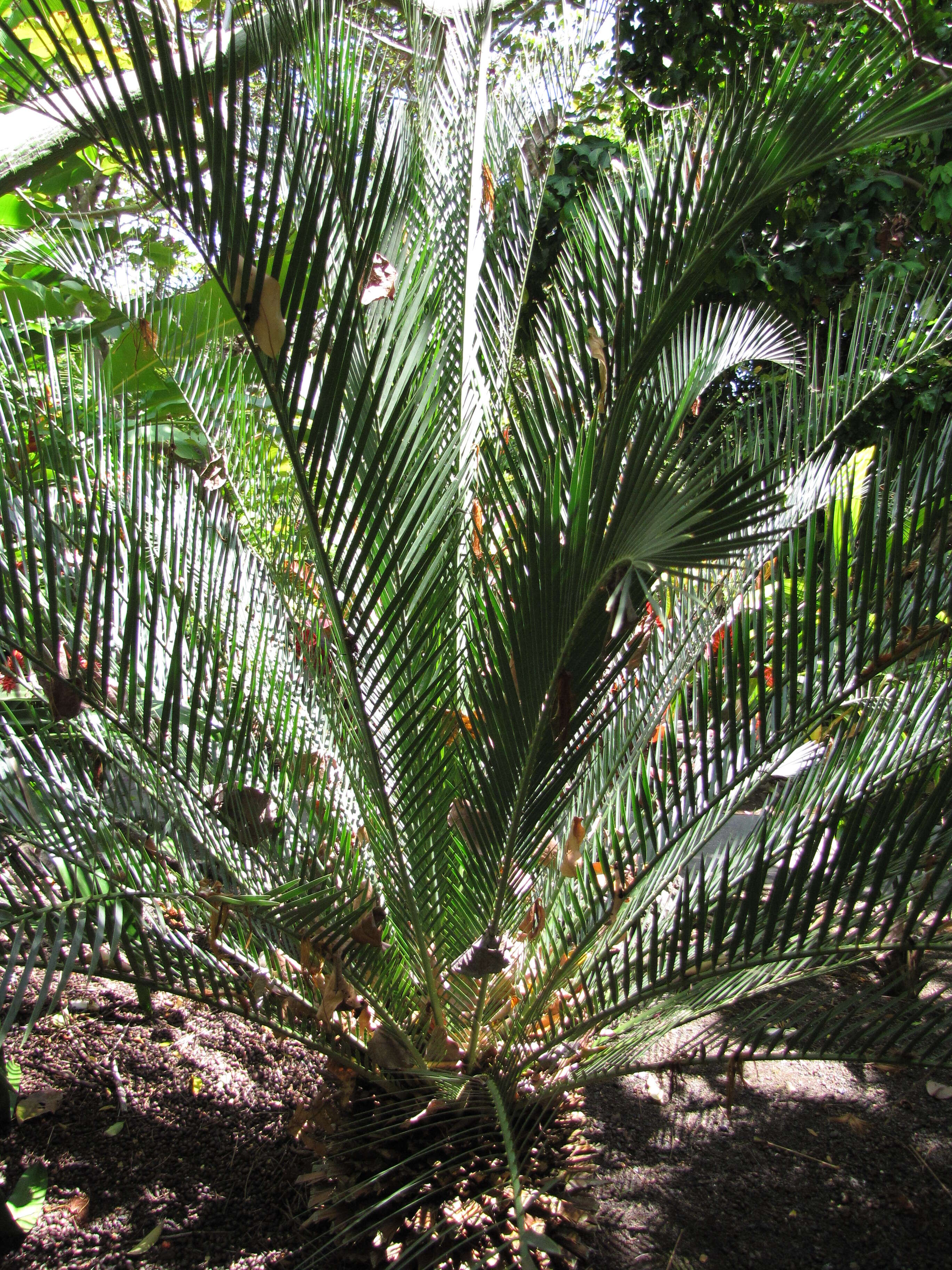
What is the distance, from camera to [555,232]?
339 cm

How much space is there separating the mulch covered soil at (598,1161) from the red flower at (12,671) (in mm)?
982

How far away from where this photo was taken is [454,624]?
5.05 feet

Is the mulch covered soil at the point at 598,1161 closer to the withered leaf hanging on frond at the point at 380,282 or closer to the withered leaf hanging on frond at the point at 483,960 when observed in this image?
the withered leaf hanging on frond at the point at 483,960

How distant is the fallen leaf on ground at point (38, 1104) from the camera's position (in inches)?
72.5

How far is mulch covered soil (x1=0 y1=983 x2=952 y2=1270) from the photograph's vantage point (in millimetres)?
1526

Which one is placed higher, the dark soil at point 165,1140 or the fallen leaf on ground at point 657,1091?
the dark soil at point 165,1140

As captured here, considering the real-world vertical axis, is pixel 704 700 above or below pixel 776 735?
above

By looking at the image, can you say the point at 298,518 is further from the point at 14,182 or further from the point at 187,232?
the point at 14,182

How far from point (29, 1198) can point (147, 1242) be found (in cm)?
29

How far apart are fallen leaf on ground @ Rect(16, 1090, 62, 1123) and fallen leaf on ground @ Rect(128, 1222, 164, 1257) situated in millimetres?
469

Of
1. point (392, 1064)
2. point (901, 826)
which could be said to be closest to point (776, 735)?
point (901, 826)

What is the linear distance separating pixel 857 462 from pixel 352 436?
1234mm

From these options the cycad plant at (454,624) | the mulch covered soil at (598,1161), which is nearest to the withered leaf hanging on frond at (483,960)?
the cycad plant at (454,624)

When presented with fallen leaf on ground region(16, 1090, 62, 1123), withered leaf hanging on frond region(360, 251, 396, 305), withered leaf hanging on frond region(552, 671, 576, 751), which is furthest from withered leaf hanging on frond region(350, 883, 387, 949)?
withered leaf hanging on frond region(360, 251, 396, 305)
